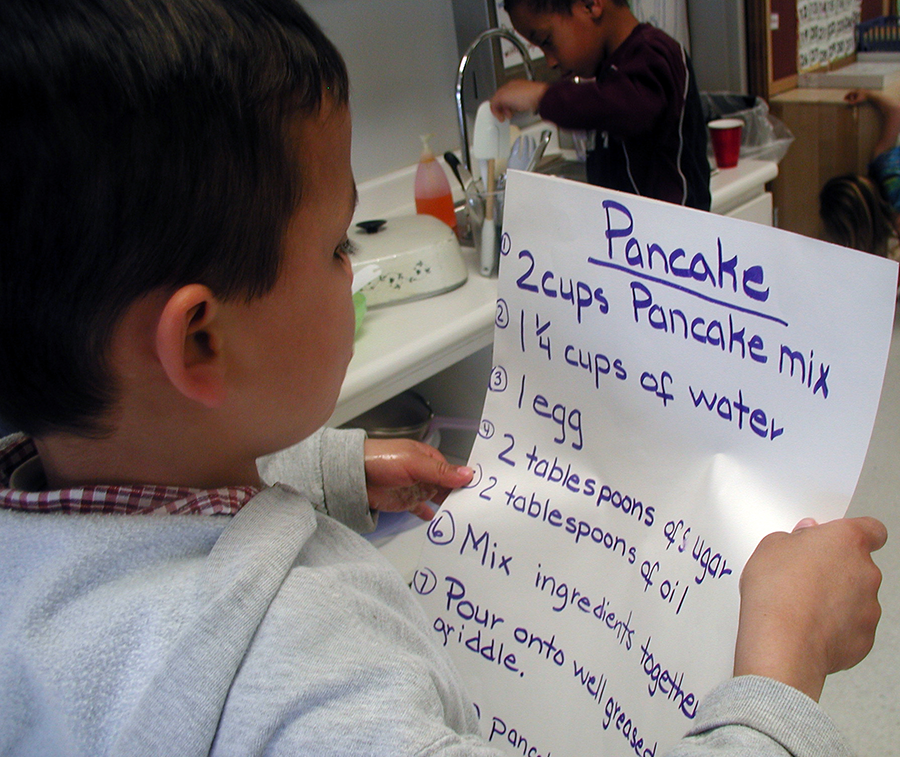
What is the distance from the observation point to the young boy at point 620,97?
4.40 feet

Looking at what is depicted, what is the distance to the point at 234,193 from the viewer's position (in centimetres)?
37

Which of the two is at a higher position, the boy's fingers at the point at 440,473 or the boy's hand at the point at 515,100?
the boy's hand at the point at 515,100

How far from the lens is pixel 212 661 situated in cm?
36

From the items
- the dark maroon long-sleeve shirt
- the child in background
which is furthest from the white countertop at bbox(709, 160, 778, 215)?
the child in background

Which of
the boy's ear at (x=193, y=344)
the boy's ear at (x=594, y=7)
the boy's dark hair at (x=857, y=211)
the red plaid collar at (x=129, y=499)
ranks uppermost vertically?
the boy's ear at (x=594, y=7)

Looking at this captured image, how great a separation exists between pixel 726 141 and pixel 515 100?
0.66 m

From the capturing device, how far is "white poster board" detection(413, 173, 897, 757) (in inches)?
18.9

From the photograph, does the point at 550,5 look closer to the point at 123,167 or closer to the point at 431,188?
the point at 431,188

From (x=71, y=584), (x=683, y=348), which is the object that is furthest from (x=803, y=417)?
(x=71, y=584)

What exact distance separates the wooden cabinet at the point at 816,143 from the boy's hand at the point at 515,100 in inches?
55.6

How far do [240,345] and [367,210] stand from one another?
1377 mm

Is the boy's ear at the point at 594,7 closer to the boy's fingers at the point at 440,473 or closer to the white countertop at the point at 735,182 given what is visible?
the white countertop at the point at 735,182

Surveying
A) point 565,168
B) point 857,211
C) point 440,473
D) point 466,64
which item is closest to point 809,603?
point 440,473

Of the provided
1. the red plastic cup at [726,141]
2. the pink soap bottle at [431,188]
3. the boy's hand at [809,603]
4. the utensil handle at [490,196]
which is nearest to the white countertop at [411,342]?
the utensil handle at [490,196]
